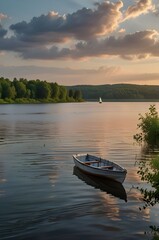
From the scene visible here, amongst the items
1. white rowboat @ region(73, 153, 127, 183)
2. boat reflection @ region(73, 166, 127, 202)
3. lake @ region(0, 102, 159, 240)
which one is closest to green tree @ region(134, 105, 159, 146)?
lake @ region(0, 102, 159, 240)

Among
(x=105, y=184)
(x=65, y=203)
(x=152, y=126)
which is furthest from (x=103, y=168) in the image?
(x=152, y=126)

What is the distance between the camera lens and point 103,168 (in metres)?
36.0

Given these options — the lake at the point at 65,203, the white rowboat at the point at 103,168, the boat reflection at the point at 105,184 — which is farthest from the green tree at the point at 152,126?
the boat reflection at the point at 105,184

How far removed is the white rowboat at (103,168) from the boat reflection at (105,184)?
43 centimetres

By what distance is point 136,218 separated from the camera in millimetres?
24516

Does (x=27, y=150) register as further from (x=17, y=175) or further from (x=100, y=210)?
(x=100, y=210)

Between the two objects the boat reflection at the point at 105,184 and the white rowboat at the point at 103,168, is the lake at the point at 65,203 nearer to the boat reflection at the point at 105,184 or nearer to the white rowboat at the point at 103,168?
the boat reflection at the point at 105,184

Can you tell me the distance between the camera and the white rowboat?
110 ft

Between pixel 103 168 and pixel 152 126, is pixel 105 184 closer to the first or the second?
pixel 103 168

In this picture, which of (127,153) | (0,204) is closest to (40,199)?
(0,204)

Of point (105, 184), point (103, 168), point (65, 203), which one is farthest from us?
point (103, 168)

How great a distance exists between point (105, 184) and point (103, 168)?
2.22 meters

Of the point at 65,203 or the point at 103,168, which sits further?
the point at 103,168

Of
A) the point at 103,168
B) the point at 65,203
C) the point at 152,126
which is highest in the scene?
the point at 152,126
